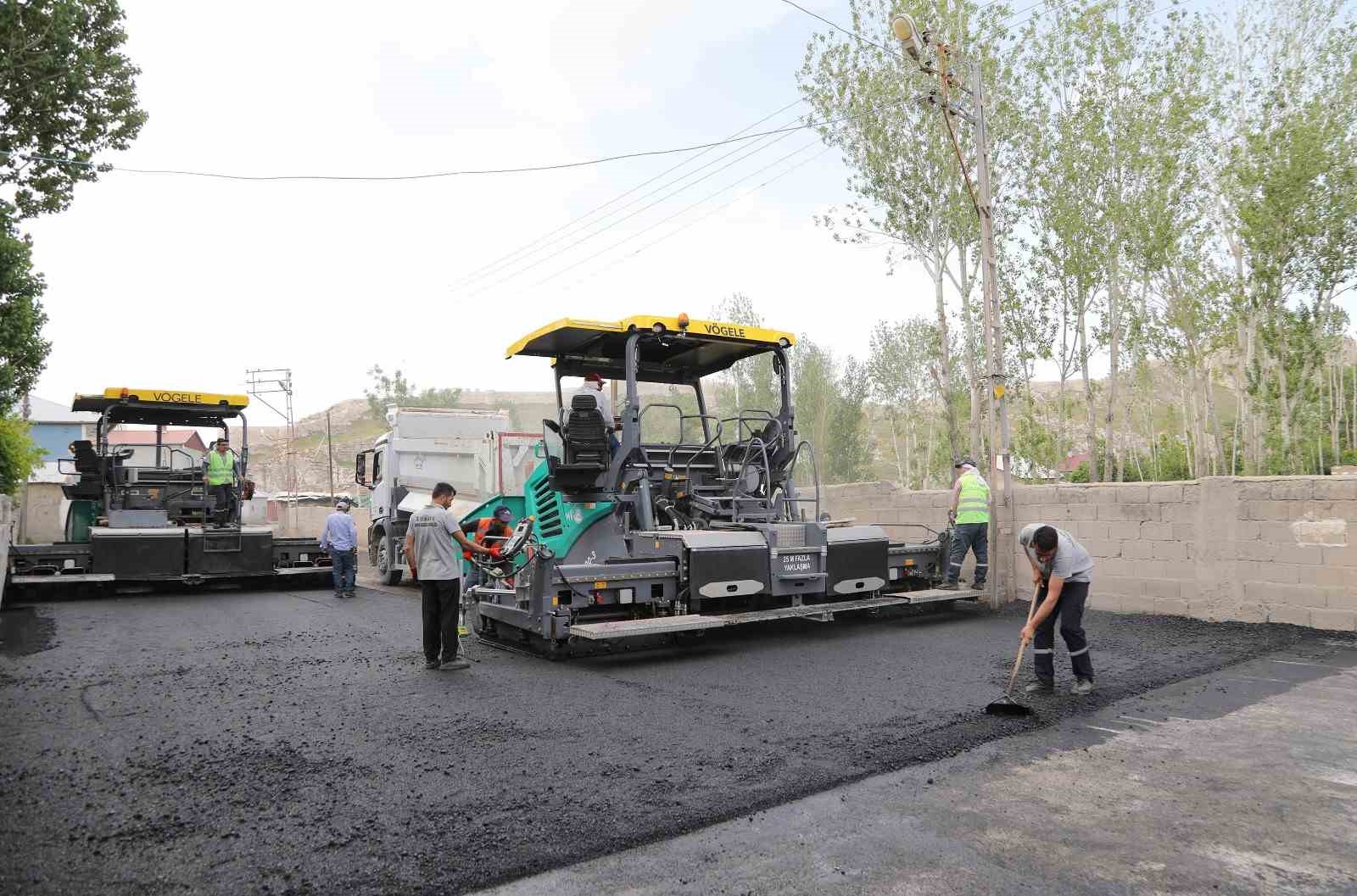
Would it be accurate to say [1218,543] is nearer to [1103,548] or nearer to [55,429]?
[1103,548]

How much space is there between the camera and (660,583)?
7.45 m

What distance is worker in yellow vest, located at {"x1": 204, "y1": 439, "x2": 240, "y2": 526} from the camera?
539 inches

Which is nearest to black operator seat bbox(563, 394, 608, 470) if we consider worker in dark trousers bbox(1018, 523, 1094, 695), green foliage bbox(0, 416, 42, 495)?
worker in dark trousers bbox(1018, 523, 1094, 695)

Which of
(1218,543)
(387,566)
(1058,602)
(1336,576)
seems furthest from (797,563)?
(387,566)

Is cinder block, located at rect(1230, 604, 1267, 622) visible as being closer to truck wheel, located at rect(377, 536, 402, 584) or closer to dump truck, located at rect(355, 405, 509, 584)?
dump truck, located at rect(355, 405, 509, 584)

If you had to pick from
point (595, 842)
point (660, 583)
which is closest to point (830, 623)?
point (660, 583)

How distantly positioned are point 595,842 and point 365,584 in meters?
12.9

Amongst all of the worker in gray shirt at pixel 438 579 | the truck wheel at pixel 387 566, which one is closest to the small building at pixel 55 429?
the truck wheel at pixel 387 566

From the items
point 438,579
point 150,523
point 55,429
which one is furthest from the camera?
point 55,429

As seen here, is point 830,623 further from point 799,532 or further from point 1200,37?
point 1200,37

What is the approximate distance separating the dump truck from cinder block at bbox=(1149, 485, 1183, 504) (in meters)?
9.11

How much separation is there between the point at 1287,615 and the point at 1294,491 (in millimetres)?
1095

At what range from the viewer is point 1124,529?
376 inches

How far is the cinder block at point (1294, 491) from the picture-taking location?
A: 796cm
